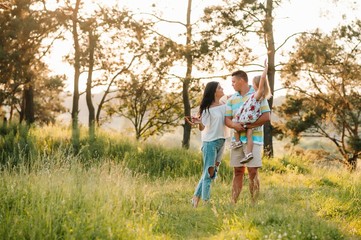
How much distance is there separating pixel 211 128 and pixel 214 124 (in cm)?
8

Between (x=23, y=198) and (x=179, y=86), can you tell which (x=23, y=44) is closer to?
(x=179, y=86)

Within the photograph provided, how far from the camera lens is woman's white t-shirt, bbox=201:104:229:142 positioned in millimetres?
7379

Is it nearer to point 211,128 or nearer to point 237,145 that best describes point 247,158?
point 237,145

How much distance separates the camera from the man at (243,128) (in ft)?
23.2

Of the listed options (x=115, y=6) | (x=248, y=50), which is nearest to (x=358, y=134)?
(x=248, y=50)

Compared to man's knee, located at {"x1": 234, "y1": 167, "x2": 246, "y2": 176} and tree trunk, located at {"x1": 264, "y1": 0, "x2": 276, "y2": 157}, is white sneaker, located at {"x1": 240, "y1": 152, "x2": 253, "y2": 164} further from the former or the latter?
tree trunk, located at {"x1": 264, "y1": 0, "x2": 276, "y2": 157}

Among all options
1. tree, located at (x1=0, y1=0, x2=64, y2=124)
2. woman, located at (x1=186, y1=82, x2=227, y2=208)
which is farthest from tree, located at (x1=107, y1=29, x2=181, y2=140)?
woman, located at (x1=186, y1=82, x2=227, y2=208)

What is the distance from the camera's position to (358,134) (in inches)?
1316

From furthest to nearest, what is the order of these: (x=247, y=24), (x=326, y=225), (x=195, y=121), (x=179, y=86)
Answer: (x=179, y=86)
(x=247, y=24)
(x=195, y=121)
(x=326, y=225)

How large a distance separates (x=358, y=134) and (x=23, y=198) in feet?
100

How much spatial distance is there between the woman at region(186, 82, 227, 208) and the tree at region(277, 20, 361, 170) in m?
9.52

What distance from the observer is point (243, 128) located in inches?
278

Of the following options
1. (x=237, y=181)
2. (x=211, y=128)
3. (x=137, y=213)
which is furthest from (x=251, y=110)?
(x=137, y=213)

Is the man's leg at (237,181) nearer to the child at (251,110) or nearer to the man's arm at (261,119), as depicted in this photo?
the child at (251,110)
